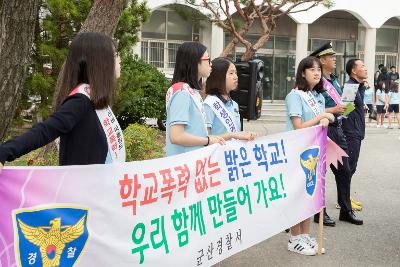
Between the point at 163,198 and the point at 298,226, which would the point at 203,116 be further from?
the point at 298,226

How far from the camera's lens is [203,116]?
353cm

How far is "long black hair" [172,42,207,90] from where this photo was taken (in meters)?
3.50

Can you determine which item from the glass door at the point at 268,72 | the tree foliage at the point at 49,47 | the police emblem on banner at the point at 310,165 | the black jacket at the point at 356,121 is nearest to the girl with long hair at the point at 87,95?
the police emblem on banner at the point at 310,165

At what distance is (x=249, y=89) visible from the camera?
22.1 feet

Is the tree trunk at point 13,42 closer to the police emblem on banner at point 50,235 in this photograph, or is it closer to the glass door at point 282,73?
the police emblem on banner at point 50,235

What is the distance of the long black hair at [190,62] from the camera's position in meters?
3.50

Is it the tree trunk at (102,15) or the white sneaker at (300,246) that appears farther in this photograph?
the tree trunk at (102,15)

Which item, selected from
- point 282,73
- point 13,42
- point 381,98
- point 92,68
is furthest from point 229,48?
point 92,68

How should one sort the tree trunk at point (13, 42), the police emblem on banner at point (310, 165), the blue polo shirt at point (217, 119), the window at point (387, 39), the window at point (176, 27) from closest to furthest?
the blue polo shirt at point (217, 119)
the tree trunk at point (13, 42)
the police emblem on banner at point (310, 165)
the window at point (176, 27)
the window at point (387, 39)

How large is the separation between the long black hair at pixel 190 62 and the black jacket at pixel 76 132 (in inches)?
37.4

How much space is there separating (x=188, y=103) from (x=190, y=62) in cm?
29

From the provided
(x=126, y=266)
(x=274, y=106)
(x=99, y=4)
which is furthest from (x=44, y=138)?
(x=274, y=106)

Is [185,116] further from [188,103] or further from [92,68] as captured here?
[92,68]

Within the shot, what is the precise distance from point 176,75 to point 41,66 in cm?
614
